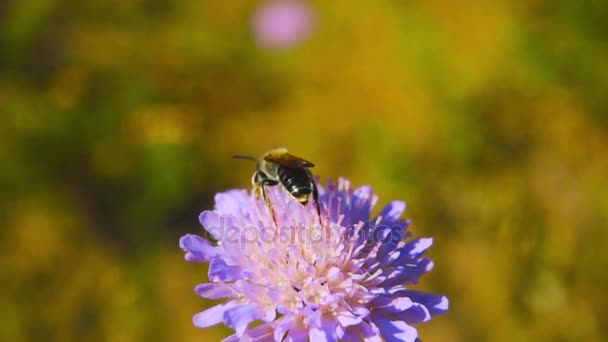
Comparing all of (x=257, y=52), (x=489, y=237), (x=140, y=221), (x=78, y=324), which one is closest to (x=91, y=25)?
(x=257, y=52)

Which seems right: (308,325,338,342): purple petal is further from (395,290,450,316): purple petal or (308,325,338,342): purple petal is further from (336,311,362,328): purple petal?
(395,290,450,316): purple petal

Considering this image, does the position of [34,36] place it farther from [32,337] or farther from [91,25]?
[32,337]

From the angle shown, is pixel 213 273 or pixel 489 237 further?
pixel 489 237

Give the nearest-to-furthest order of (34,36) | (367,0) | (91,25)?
(34,36) → (91,25) → (367,0)

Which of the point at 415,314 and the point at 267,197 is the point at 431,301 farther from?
the point at 267,197

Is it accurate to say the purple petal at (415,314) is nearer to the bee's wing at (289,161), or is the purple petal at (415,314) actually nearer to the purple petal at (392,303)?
the purple petal at (392,303)

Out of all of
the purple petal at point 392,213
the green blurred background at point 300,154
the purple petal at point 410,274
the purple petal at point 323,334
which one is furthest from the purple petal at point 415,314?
the green blurred background at point 300,154

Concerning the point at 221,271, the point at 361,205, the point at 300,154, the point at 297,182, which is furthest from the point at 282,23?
the point at 221,271
